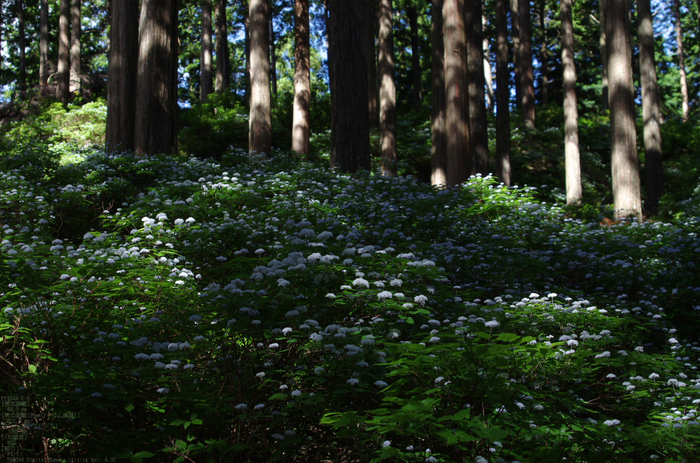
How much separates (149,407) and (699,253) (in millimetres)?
6188

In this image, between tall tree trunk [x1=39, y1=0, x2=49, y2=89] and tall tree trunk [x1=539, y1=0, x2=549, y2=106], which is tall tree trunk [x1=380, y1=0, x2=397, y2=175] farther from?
tall tree trunk [x1=39, y1=0, x2=49, y2=89]

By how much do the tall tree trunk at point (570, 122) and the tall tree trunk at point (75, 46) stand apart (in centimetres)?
2137

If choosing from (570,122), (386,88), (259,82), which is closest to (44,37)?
→ (386,88)

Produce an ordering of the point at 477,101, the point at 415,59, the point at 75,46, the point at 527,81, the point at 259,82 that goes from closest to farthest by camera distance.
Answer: the point at 259,82
the point at 477,101
the point at 75,46
the point at 527,81
the point at 415,59

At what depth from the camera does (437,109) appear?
51.8 ft

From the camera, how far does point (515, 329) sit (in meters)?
3.75

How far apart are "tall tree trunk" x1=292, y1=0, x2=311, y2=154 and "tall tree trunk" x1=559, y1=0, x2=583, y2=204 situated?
8980 mm

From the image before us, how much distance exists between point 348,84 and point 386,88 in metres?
8.53

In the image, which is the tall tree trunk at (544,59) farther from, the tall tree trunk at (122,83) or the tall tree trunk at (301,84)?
the tall tree trunk at (122,83)

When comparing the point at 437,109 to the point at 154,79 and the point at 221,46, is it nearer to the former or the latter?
the point at 154,79

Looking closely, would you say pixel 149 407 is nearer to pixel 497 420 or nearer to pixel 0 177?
pixel 497 420

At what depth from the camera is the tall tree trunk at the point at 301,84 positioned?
621 inches

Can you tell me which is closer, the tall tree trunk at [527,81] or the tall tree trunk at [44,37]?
the tall tree trunk at [527,81]

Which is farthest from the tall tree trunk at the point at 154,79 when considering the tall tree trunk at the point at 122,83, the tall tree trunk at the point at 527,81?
the tall tree trunk at the point at 527,81
